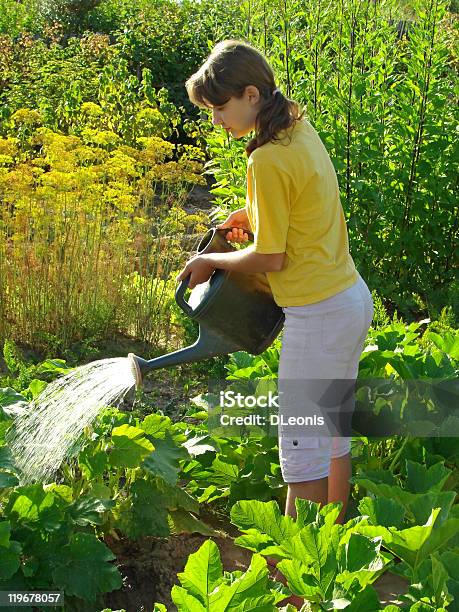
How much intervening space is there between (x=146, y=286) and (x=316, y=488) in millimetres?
2622

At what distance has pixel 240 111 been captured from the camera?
249 cm

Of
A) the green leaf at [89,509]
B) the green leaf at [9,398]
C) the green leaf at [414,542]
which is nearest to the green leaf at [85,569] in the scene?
the green leaf at [89,509]

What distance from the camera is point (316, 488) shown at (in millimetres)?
2621

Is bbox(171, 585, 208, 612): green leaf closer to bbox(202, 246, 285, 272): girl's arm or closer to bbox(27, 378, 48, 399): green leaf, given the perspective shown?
bbox(202, 246, 285, 272): girl's arm

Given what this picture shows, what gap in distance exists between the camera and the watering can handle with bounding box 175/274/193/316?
2.66m

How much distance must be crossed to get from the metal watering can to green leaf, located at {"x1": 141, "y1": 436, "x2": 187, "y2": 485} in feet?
0.76

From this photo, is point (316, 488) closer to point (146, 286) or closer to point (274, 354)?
point (274, 354)

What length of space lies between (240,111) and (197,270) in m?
0.45

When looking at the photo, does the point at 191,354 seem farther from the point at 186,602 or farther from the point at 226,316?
the point at 186,602

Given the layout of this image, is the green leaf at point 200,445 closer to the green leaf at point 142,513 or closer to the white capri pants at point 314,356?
the green leaf at point 142,513

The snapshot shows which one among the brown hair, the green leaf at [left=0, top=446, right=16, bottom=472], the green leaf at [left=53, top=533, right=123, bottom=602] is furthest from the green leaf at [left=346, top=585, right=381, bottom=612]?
the brown hair

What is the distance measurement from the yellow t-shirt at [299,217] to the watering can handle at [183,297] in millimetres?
248

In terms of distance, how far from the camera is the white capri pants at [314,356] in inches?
101

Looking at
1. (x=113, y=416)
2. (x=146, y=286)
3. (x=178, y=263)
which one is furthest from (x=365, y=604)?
(x=178, y=263)
